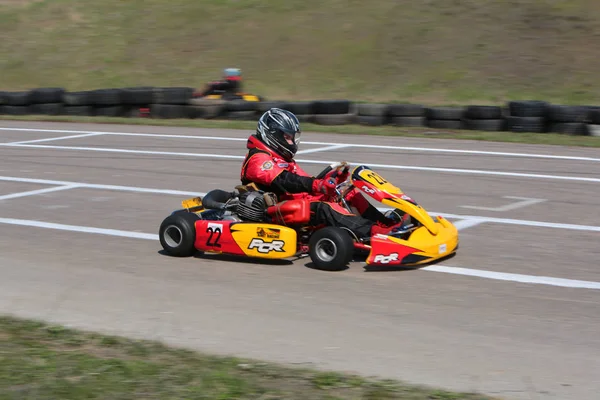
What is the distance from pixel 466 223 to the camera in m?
8.00

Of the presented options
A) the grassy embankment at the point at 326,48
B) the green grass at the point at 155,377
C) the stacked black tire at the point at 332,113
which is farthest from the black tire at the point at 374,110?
the green grass at the point at 155,377

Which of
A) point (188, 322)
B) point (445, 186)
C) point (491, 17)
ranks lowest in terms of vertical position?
point (188, 322)

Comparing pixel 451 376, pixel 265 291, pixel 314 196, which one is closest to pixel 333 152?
pixel 314 196

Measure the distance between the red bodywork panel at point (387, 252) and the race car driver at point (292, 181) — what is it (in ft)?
0.99

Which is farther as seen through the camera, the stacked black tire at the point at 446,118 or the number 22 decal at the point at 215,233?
the stacked black tire at the point at 446,118

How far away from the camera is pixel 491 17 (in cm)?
2219

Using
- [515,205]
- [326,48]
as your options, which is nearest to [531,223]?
[515,205]

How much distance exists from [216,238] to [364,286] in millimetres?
1430

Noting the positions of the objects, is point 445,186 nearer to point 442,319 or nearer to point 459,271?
point 459,271

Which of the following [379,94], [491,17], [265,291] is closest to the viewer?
[265,291]

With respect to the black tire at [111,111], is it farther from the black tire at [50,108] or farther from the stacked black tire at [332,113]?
the stacked black tire at [332,113]

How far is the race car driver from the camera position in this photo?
6500 mm

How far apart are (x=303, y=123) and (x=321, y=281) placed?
10.1 metres

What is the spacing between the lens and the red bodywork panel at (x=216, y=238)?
667cm
